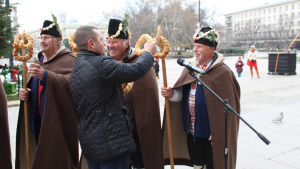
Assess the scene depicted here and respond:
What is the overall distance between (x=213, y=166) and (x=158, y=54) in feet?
5.01

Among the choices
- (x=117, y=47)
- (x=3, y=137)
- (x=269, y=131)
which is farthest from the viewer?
(x=269, y=131)

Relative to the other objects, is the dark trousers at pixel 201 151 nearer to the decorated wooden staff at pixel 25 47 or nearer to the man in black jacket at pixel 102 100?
the man in black jacket at pixel 102 100

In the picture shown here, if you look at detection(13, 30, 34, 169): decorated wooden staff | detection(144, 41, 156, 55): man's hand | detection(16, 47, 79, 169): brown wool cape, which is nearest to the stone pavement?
detection(16, 47, 79, 169): brown wool cape

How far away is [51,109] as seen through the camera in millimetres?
3168

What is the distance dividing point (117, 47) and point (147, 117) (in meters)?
0.90

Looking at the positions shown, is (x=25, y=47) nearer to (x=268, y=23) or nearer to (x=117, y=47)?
(x=117, y=47)

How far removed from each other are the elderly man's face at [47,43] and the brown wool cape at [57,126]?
150 millimetres

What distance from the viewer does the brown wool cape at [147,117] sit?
3.16 meters

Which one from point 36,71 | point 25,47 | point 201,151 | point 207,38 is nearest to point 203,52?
point 207,38

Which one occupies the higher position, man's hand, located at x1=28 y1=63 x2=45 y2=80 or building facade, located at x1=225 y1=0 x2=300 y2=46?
building facade, located at x1=225 y1=0 x2=300 y2=46

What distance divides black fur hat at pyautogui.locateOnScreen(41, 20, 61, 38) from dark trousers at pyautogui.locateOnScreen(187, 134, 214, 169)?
2.33 meters

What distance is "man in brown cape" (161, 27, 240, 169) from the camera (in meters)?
3.00

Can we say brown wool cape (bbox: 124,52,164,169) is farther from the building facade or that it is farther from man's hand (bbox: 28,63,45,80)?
the building facade

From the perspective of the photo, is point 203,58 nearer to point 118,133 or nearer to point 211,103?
point 211,103
